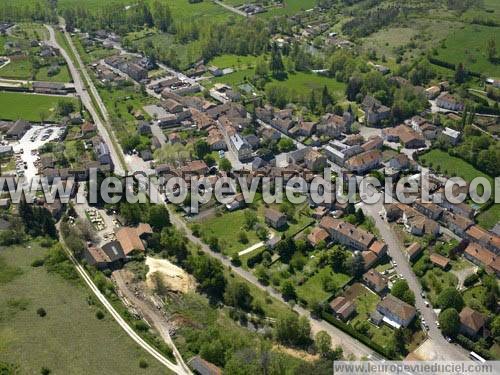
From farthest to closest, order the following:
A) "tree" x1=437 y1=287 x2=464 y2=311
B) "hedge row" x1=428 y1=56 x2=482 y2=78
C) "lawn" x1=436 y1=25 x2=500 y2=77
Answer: "lawn" x1=436 y1=25 x2=500 y2=77 → "hedge row" x1=428 y1=56 x2=482 y2=78 → "tree" x1=437 y1=287 x2=464 y2=311

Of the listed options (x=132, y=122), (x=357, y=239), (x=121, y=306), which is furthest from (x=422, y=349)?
(x=132, y=122)

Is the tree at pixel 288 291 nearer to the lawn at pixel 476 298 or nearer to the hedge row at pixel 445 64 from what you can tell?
Result: the lawn at pixel 476 298

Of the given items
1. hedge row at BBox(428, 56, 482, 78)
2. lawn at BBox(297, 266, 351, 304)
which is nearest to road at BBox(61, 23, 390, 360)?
lawn at BBox(297, 266, 351, 304)

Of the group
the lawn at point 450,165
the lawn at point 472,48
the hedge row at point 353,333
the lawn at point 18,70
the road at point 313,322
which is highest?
the lawn at point 18,70

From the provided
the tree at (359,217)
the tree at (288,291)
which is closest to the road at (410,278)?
the tree at (359,217)

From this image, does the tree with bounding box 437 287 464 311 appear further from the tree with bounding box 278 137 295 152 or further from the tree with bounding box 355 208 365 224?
the tree with bounding box 278 137 295 152

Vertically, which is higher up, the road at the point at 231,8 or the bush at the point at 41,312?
the bush at the point at 41,312
